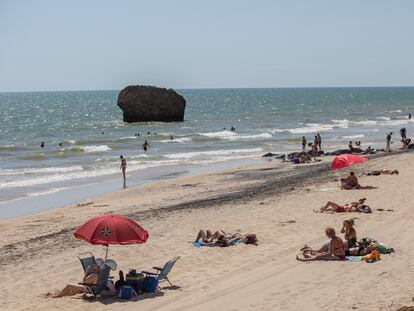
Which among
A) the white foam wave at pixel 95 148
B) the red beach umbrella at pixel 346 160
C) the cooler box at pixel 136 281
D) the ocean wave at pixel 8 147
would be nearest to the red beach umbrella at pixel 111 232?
the cooler box at pixel 136 281

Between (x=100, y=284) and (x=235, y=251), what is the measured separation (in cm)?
378

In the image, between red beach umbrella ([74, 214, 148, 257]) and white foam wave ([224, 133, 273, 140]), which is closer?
red beach umbrella ([74, 214, 148, 257])

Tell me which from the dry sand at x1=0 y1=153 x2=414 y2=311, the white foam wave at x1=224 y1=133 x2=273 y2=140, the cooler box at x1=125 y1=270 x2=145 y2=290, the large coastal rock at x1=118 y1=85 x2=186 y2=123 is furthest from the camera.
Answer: the large coastal rock at x1=118 y1=85 x2=186 y2=123

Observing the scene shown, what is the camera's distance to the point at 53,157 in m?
45.7

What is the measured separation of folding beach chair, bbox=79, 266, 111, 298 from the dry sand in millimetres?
236

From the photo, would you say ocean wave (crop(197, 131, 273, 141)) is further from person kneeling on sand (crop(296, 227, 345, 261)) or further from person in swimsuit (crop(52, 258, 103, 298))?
person in swimsuit (crop(52, 258, 103, 298))

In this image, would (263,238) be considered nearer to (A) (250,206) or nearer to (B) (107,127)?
(A) (250,206)

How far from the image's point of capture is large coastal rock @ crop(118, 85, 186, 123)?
76044 mm

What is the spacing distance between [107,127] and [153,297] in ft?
220

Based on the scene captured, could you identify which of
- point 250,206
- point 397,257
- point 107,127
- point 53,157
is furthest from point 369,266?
point 107,127

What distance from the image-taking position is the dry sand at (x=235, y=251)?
10539mm

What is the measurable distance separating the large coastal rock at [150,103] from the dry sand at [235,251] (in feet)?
166

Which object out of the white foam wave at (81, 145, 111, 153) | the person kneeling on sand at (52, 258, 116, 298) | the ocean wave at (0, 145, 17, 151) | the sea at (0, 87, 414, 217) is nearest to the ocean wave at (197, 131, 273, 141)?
the sea at (0, 87, 414, 217)

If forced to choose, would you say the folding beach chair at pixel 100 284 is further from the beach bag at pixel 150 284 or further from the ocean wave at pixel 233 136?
the ocean wave at pixel 233 136
